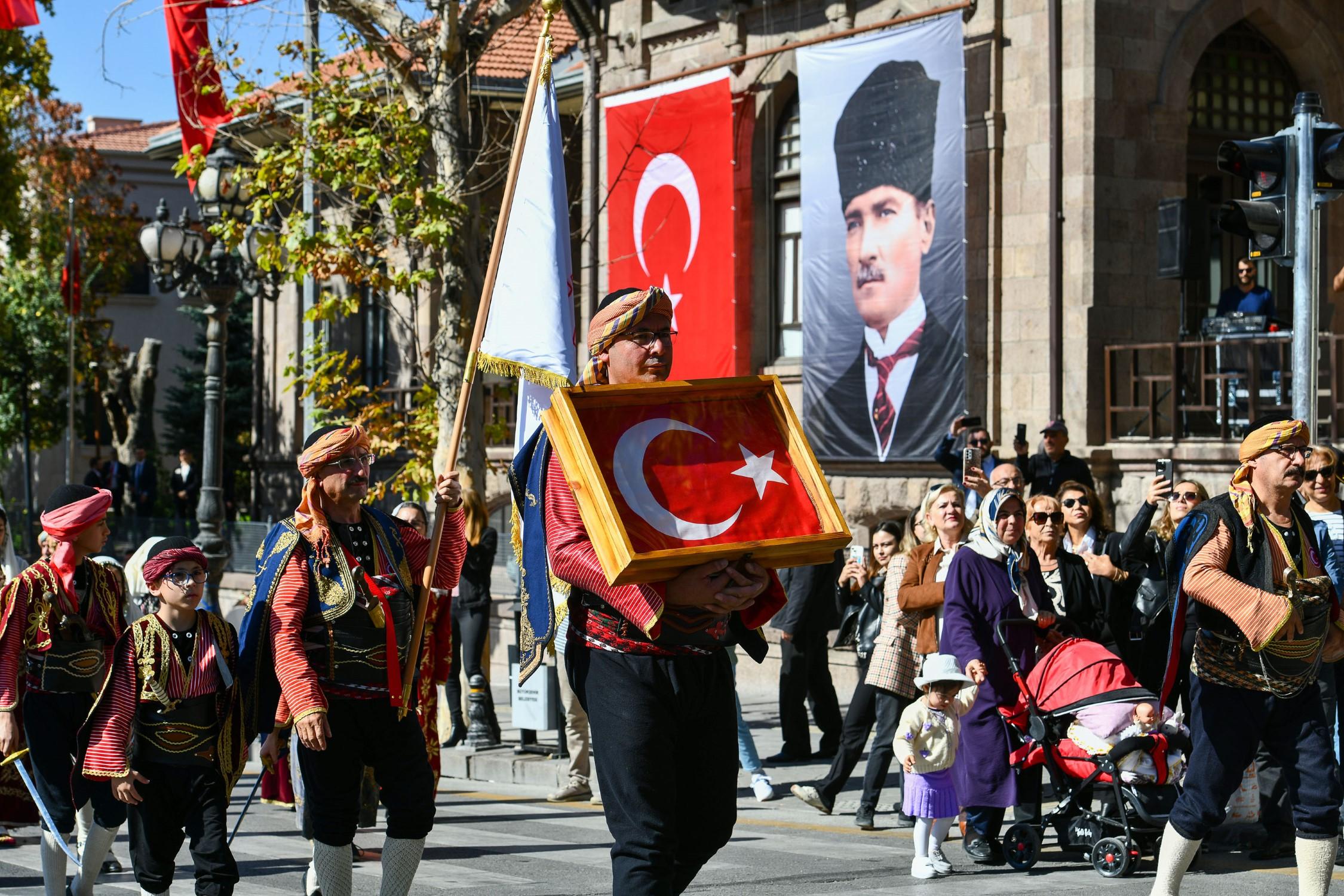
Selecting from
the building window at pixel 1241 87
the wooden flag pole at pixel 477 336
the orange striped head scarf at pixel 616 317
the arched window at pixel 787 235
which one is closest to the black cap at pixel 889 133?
the arched window at pixel 787 235

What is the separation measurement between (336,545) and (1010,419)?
11950 millimetres

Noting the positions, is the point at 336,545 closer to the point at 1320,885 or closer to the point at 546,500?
the point at 546,500

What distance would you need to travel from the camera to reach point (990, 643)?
924cm

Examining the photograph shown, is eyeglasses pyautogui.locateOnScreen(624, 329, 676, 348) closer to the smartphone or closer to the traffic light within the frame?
the traffic light

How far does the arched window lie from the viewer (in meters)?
20.9

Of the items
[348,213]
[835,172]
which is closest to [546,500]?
[348,213]

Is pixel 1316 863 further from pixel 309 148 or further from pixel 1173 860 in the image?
pixel 309 148

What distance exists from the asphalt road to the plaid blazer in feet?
2.67

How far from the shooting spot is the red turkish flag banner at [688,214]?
2069cm

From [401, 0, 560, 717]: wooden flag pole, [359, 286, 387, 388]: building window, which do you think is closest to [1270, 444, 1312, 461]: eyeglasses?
[401, 0, 560, 717]: wooden flag pole

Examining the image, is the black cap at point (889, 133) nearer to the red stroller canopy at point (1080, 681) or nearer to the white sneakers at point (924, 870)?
the red stroller canopy at point (1080, 681)

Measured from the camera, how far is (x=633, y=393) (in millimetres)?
5309

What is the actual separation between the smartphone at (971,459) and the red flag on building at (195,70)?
7.07 metres

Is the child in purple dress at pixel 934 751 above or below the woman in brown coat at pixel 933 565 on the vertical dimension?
below
